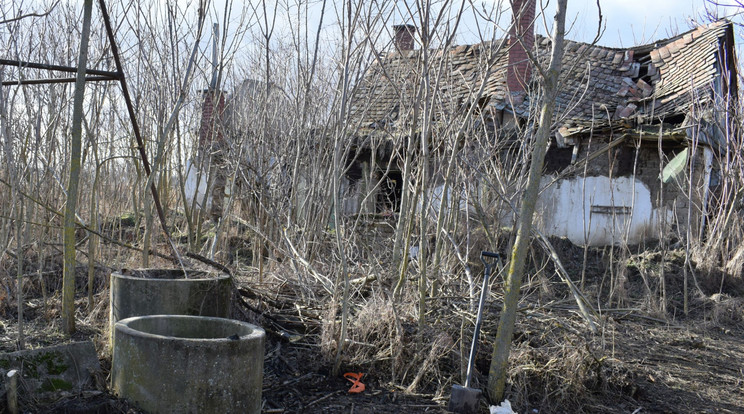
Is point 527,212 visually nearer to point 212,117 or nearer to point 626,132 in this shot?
point 212,117

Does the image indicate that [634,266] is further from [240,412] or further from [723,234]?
[240,412]

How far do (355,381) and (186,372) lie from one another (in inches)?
62.9

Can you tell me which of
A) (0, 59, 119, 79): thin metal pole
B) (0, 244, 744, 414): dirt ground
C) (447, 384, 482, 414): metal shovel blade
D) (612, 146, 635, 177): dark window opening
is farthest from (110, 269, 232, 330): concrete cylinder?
(612, 146, 635, 177): dark window opening

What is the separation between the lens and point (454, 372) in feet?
15.5

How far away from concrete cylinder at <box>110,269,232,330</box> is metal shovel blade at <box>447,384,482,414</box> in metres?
1.87

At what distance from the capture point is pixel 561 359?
15.1 feet

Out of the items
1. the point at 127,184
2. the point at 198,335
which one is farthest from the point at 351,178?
the point at 198,335

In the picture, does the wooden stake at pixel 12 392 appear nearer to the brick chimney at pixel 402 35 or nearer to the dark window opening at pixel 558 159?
the brick chimney at pixel 402 35

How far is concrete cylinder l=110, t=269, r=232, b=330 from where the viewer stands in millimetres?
4469

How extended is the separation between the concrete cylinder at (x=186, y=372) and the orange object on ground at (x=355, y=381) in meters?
1.06

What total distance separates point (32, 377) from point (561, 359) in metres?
3.53

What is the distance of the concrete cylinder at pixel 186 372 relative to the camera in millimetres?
3309

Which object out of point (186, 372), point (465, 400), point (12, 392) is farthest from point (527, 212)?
point (12, 392)

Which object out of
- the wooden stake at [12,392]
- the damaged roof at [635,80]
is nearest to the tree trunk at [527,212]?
the wooden stake at [12,392]
